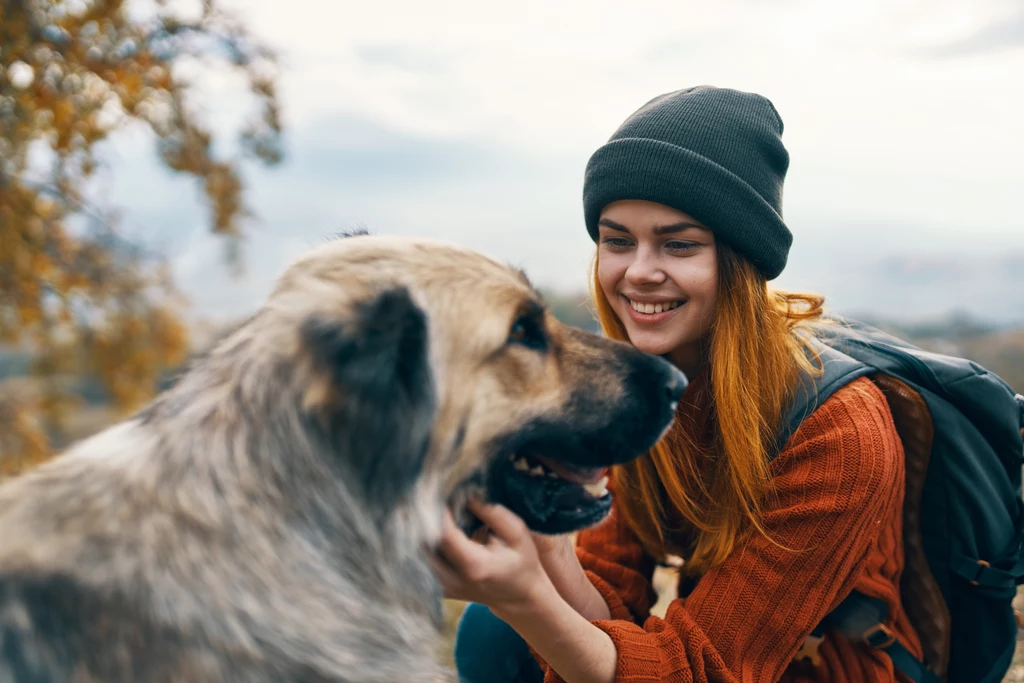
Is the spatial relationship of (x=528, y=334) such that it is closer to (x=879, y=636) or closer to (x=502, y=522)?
(x=502, y=522)

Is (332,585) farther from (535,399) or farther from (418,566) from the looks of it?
(535,399)

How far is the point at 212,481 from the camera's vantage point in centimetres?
151

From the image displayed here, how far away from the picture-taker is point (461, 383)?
1.78 m

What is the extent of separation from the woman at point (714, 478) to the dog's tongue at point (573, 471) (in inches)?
10.4

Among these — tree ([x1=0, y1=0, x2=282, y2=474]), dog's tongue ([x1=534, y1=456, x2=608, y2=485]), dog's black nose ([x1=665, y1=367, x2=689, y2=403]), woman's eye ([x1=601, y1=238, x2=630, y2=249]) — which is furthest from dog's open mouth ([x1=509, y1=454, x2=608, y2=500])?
tree ([x1=0, y1=0, x2=282, y2=474])

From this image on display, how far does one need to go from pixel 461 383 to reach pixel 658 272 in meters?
0.80

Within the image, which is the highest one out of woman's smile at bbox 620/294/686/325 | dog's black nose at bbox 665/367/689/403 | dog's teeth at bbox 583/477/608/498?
woman's smile at bbox 620/294/686/325

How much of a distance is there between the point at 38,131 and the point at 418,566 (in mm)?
5638

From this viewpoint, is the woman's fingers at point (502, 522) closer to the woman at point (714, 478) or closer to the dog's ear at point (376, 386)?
the woman at point (714, 478)

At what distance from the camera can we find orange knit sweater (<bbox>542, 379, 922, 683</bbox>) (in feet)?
6.64

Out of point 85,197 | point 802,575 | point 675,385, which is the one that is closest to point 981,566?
point 802,575

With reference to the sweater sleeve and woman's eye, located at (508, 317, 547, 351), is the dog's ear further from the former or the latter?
the sweater sleeve

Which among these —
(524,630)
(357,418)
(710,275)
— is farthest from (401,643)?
(710,275)

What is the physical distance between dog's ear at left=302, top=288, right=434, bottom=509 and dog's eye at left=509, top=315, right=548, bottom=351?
30cm
